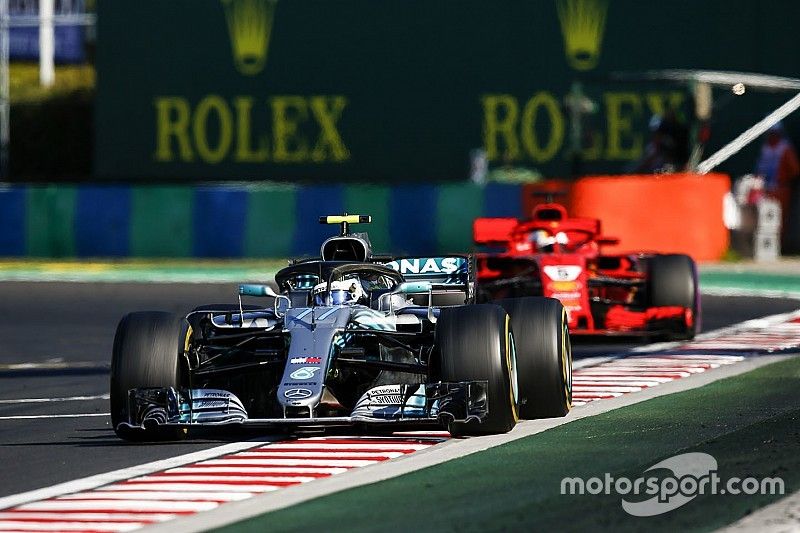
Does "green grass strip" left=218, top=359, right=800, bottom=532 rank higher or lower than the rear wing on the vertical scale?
lower

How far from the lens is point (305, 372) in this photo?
31.6 feet

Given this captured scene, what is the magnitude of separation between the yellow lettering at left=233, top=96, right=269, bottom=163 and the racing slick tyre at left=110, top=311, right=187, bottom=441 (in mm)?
24080

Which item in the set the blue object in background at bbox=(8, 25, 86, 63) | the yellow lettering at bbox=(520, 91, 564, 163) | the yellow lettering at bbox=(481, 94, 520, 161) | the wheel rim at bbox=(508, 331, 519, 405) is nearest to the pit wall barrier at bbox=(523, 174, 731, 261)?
the yellow lettering at bbox=(520, 91, 564, 163)

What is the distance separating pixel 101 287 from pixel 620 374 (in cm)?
1235

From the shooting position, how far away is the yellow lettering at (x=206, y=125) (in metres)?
34.2

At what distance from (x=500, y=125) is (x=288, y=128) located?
13.1ft

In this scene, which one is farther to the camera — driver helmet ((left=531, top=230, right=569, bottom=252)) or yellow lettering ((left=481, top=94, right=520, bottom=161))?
yellow lettering ((left=481, top=94, right=520, bottom=161))

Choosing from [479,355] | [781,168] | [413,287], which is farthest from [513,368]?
[781,168]

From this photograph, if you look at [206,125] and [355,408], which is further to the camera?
[206,125]

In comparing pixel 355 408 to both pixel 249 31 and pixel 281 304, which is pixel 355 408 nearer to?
pixel 281 304

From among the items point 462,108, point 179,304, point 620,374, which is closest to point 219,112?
point 462,108

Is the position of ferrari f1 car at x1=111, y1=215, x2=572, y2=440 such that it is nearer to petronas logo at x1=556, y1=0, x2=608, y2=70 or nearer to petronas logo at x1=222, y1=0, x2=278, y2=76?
petronas logo at x1=556, y1=0, x2=608, y2=70

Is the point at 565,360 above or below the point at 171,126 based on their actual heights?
below

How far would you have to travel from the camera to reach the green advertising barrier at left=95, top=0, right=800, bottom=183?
3088 cm
